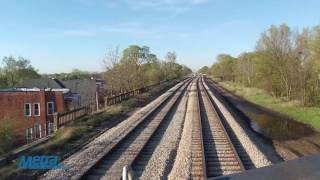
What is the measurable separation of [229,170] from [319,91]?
2509 cm

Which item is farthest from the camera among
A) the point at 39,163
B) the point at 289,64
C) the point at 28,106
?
the point at 28,106

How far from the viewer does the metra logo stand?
41.6ft

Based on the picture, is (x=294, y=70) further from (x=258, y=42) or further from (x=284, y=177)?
(x=284, y=177)

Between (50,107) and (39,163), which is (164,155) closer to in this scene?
(39,163)

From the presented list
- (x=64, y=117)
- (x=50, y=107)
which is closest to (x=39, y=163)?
(x=64, y=117)

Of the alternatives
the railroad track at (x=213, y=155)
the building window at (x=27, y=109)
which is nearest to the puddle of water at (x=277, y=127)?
the railroad track at (x=213, y=155)

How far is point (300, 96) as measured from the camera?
120ft

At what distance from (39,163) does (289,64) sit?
101 ft

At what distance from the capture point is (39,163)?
13.0m

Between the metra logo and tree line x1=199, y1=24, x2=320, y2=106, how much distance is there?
22918 millimetres

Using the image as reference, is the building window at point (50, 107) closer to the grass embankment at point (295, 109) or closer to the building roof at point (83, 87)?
the building roof at point (83, 87)

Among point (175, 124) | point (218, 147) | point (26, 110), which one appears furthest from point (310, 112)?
point (26, 110)

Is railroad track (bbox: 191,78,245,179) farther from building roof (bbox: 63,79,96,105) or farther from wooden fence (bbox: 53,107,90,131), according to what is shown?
building roof (bbox: 63,79,96,105)

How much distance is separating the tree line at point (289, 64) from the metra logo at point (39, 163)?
75.2 feet
